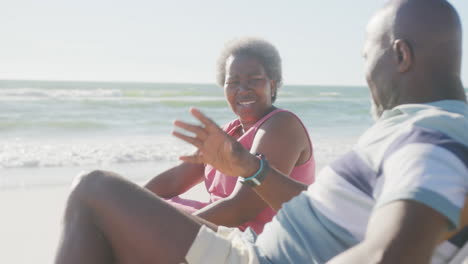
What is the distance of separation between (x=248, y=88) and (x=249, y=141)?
0.39 meters

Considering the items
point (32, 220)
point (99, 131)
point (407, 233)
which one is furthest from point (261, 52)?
point (99, 131)

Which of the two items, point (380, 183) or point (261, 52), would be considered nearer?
point (380, 183)

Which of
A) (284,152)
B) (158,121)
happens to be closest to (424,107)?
(284,152)

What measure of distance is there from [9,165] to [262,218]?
513 centimetres

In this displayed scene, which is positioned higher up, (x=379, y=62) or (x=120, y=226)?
(x=379, y=62)

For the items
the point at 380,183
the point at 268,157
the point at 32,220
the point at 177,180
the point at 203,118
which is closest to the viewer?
the point at 380,183

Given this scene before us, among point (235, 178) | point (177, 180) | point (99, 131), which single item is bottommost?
point (99, 131)

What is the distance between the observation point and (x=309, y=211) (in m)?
1.66

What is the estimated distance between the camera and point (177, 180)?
143 inches

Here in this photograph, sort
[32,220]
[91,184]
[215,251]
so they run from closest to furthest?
[215,251], [91,184], [32,220]

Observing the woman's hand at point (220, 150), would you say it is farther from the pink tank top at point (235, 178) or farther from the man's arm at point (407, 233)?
the man's arm at point (407, 233)

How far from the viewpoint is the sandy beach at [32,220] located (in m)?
3.89

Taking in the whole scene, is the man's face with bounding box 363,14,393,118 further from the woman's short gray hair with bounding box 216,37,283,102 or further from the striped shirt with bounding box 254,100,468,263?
the woman's short gray hair with bounding box 216,37,283,102

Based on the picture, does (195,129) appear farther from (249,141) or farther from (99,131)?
(99,131)
